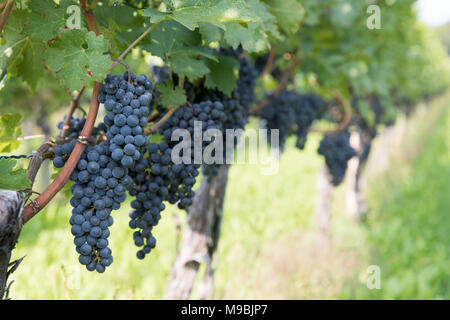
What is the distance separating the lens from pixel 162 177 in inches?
57.6

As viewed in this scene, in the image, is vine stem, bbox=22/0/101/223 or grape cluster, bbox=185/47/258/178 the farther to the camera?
grape cluster, bbox=185/47/258/178

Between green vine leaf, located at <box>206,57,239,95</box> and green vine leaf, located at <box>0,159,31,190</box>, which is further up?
green vine leaf, located at <box>206,57,239,95</box>

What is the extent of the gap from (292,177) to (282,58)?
627 centimetres

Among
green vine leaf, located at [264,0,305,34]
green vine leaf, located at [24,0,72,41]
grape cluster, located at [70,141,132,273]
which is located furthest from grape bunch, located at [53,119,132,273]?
green vine leaf, located at [264,0,305,34]

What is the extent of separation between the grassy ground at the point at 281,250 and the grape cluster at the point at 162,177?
3.25 ft

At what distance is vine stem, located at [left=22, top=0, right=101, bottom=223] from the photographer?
1087 millimetres

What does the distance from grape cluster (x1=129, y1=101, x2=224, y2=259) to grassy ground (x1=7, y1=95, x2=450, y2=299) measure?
99 cm

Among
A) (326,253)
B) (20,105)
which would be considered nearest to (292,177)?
(326,253)

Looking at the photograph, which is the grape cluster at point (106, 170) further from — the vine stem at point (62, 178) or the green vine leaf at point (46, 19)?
the green vine leaf at point (46, 19)

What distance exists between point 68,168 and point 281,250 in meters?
4.68

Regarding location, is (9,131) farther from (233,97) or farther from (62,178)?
(233,97)

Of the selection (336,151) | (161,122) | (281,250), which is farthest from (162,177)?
(281,250)

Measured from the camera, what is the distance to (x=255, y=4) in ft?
4.89

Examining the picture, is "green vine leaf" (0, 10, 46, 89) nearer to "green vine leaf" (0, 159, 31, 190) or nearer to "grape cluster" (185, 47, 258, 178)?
"green vine leaf" (0, 159, 31, 190)
